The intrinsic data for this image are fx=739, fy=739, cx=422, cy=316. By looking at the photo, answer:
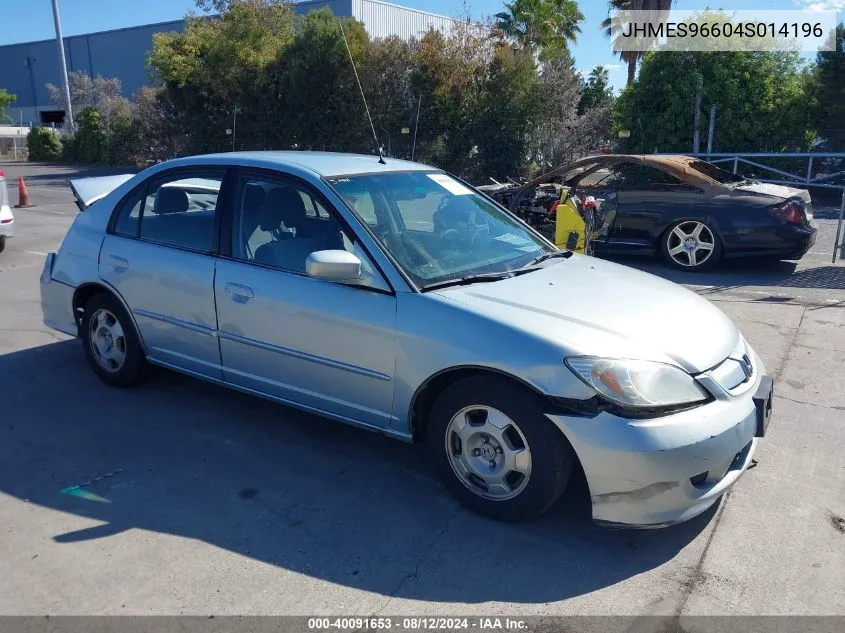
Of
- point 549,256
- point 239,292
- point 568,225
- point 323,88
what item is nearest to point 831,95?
point 568,225

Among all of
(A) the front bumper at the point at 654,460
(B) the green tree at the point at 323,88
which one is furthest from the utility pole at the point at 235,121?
(A) the front bumper at the point at 654,460

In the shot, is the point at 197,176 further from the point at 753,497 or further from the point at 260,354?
the point at 753,497

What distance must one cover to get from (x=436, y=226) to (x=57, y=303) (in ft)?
9.81

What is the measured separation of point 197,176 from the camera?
15.7ft

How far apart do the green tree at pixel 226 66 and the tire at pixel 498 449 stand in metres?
25.8

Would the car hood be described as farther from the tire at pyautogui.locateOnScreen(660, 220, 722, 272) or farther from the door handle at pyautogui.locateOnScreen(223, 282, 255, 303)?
the tire at pyautogui.locateOnScreen(660, 220, 722, 272)

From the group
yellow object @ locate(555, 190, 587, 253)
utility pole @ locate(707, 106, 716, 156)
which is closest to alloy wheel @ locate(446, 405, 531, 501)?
Answer: yellow object @ locate(555, 190, 587, 253)

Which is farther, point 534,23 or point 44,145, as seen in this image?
point 44,145

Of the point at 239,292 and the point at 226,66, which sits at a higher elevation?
the point at 226,66

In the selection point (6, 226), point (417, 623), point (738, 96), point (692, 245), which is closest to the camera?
point (417, 623)

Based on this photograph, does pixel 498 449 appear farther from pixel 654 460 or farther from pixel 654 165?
pixel 654 165

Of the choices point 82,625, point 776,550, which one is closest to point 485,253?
point 776,550

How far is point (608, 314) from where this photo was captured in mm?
3578

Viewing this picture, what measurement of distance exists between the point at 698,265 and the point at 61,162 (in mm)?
40250
